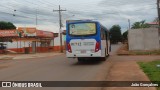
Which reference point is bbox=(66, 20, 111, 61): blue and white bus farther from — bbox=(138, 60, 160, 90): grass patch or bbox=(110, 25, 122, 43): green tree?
bbox=(110, 25, 122, 43): green tree

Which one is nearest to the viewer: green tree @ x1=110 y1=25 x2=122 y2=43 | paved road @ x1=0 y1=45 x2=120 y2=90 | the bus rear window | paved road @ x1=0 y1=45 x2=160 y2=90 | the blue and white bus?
paved road @ x1=0 y1=45 x2=160 y2=90

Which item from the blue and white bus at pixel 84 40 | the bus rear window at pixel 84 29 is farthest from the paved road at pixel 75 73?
the bus rear window at pixel 84 29

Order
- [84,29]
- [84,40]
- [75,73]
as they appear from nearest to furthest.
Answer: [75,73] → [84,40] → [84,29]

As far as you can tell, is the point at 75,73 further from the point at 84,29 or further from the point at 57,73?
the point at 84,29

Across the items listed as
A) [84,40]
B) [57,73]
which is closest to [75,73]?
[57,73]

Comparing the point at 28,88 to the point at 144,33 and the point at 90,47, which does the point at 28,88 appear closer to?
the point at 90,47

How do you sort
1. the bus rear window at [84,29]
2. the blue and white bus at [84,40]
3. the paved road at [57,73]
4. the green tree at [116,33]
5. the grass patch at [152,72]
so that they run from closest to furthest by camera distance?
the grass patch at [152,72], the paved road at [57,73], the blue and white bus at [84,40], the bus rear window at [84,29], the green tree at [116,33]

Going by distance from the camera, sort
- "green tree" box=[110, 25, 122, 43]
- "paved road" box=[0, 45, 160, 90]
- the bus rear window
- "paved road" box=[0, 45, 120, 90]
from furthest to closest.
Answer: "green tree" box=[110, 25, 122, 43] → the bus rear window → "paved road" box=[0, 45, 120, 90] → "paved road" box=[0, 45, 160, 90]

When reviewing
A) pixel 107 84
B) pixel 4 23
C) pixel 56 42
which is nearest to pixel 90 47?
pixel 107 84

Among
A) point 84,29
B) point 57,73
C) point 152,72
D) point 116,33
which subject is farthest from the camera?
point 116,33

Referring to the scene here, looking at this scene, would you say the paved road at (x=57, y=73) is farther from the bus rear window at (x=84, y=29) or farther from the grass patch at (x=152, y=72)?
the bus rear window at (x=84, y=29)

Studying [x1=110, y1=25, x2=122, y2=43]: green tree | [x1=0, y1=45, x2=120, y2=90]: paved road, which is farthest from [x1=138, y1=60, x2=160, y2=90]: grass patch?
[x1=110, y1=25, x2=122, y2=43]: green tree

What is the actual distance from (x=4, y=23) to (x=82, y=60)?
75.5 meters

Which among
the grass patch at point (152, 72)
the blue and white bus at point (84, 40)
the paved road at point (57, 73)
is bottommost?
the paved road at point (57, 73)
